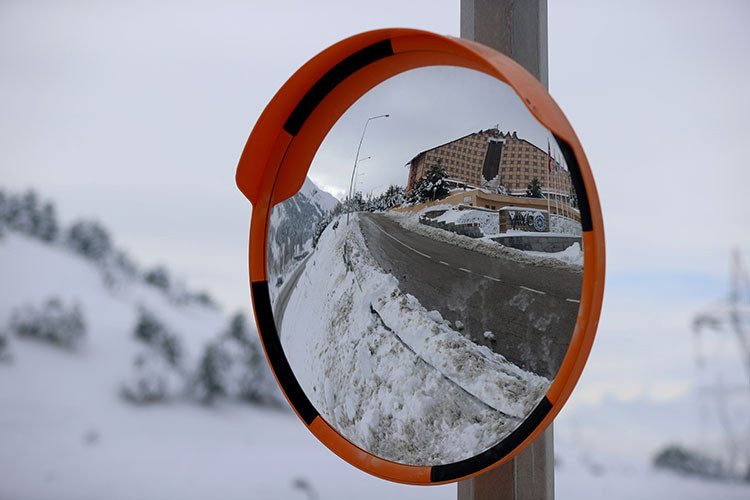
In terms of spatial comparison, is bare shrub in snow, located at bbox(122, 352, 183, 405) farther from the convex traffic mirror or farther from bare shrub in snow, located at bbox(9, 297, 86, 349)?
the convex traffic mirror

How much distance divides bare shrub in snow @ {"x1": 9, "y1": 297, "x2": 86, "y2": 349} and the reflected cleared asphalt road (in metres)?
1.35

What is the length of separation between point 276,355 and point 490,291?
34 centimetres

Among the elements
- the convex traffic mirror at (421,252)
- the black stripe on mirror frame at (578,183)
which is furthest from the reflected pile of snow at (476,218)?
the black stripe on mirror frame at (578,183)

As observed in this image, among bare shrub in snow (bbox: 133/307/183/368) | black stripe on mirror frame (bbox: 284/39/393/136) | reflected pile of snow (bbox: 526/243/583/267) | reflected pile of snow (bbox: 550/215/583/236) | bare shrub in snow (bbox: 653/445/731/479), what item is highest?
black stripe on mirror frame (bbox: 284/39/393/136)

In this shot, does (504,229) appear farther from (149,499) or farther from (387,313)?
(149,499)

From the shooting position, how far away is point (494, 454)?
652 millimetres

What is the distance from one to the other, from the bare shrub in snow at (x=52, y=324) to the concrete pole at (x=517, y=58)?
4.56 feet

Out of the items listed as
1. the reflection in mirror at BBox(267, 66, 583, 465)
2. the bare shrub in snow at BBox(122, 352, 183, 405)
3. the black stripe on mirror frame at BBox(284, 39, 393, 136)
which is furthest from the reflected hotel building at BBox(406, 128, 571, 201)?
the bare shrub in snow at BBox(122, 352, 183, 405)

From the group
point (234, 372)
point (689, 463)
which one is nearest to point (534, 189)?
point (689, 463)

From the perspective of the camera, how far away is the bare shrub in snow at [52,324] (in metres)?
1.78

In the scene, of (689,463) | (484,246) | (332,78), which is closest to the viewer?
(484,246)

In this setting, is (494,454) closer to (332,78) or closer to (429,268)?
(429,268)

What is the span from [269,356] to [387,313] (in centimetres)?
20

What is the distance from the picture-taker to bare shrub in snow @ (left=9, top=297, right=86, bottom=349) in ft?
5.83
